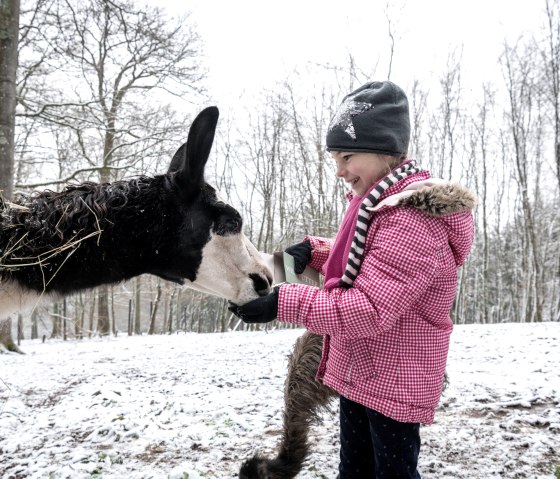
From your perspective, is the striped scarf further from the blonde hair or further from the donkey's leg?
the donkey's leg

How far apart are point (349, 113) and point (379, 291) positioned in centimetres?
76

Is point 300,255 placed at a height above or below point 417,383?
above

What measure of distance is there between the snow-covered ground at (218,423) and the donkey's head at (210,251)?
1.64m

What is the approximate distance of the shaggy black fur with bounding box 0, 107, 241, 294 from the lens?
1.94m

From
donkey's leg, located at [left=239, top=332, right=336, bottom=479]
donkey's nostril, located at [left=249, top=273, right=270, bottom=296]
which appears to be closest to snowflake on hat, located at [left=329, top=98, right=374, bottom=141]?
donkey's nostril, located at [left=249, top=273, right=270, bottom=296]

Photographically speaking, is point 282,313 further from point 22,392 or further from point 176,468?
point 22,392

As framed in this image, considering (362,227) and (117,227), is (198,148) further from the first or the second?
(362,227)

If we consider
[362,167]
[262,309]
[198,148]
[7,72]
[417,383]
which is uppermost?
[7,72]

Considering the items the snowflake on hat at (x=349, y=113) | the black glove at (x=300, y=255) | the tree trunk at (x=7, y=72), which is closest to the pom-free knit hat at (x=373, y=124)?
the snowflake on hat at (x=349, y=113)

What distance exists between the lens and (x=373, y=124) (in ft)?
5.49

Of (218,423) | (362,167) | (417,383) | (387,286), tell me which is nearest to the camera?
(387,286)

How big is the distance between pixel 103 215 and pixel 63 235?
20cm

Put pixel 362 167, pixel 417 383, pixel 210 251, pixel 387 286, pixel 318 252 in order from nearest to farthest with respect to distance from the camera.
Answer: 1. pixel 387 286
2. pixel 417 383
3. pixel 362 167
4. pixel 210 251
5. pixel 318 252

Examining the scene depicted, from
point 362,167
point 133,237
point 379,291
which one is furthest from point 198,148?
point 379,291
